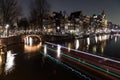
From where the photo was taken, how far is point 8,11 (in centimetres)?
5716

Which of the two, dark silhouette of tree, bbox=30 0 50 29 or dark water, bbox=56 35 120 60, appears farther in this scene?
dark silhouette of tree, bbox=30 0 50 29

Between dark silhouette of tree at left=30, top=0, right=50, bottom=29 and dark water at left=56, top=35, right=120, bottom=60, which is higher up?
dark silhouette of tree at left=30, top=0, right=50, bottom=29

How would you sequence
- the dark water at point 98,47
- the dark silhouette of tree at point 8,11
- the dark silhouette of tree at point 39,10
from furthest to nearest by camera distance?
the dark silhouette of tree at point 39,10 < the dark silhouette of tree at point 8,11 < the dark water at point 98,47

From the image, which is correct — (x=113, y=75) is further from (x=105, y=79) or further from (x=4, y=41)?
(x=4, y=41)

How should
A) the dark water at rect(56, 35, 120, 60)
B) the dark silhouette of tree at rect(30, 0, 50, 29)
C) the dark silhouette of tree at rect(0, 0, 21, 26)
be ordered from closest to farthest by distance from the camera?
the dark water at rect(56, 35, 120, 60) → the dark silhouette of tree at rect(0, 0, 21, 26) → the dark silhouette of tree at rect(30, 0, 50, 29)

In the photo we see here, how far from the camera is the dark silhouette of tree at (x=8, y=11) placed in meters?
56.7

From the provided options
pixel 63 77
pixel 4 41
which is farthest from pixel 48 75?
pixel 4 41

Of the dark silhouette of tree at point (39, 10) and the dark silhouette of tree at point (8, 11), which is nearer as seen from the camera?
the dark silhouette of tree at point (8, 11)

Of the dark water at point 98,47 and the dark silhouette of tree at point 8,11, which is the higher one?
the dark silhouette of tree at point 8,11

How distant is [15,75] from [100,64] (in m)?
9.50

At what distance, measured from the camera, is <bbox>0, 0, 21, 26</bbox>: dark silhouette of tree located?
186 feet

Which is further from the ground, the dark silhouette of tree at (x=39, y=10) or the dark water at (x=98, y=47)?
the dark silhouette of tree at (x=39, y=10)

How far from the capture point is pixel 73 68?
→ 2500 cm

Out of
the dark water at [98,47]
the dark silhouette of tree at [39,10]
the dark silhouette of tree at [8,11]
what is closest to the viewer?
the dark water at [98,47]
